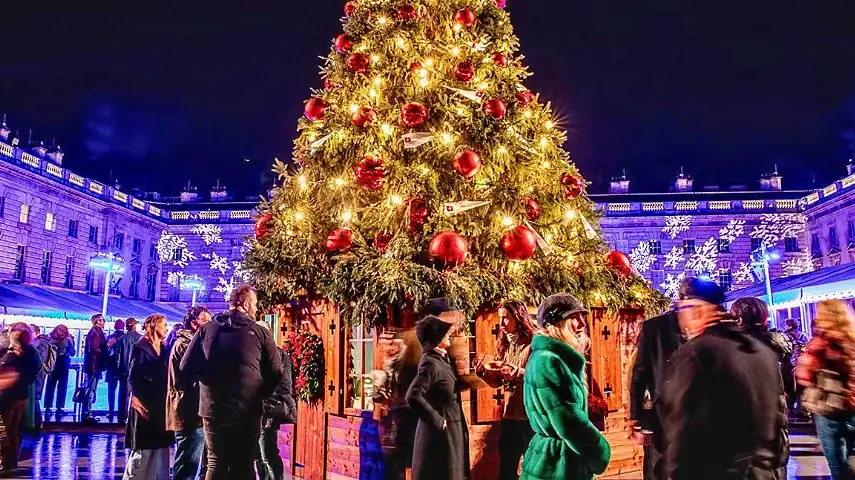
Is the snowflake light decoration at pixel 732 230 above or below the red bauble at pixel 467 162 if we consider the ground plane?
above

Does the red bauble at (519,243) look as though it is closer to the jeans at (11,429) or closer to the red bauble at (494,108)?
the red bauble at (494,108)

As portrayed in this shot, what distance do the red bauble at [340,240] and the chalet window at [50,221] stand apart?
3719 cm

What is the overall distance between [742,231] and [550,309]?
4908 cm

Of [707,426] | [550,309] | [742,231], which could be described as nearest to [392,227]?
[550,309]

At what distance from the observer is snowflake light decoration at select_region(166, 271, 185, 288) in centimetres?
4934

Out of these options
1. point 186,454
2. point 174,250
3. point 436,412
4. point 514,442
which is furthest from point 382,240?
point 174,250

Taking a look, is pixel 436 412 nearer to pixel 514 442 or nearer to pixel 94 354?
pixel 514 442

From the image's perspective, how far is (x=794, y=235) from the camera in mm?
44594

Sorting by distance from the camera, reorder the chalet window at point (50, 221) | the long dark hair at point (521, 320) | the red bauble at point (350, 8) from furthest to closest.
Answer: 1. the chalet window at point (50, 221)
2. the red bauble at point (350, 8)
3. the long dark hair at point (521, 320)

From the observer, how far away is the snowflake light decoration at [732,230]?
1801 inches

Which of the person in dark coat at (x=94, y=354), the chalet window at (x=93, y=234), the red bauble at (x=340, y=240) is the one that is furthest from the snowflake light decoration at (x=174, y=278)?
the red bauble at (x=340, y=240)

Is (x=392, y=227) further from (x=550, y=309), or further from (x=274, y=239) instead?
(x=550, y=309)

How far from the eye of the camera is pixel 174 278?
162ft

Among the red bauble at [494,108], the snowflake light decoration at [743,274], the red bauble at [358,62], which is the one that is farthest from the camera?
the snowflake light decoration at [743,274]
